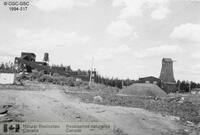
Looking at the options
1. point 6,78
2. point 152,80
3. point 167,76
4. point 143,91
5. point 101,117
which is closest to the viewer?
point 101,117

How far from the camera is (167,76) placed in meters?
57.9

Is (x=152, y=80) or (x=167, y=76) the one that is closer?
(x=152, y=80)

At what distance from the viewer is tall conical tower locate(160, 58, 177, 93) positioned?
5634 cm

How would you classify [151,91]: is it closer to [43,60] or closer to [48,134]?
[48,134]

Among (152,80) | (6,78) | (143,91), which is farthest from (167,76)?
(6,78)

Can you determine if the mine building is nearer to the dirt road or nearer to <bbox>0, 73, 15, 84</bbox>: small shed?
<bbox>0, 73, 15, 84</bbox>: small shed

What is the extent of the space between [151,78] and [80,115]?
1823 inches

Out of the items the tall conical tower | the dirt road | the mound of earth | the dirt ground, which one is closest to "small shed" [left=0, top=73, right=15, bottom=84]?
the dirt road

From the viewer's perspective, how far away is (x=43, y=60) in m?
58.3

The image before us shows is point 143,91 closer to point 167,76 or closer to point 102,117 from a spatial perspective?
point 102,117

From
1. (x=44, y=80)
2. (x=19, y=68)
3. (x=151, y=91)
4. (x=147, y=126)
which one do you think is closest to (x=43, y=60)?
(x=19, y=68)

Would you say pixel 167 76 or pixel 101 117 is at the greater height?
pixel 167 76

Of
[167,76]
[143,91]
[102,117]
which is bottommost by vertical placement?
[102,117]

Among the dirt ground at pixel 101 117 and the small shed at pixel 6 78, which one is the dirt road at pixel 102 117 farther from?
the small shed at pixel 6 78
